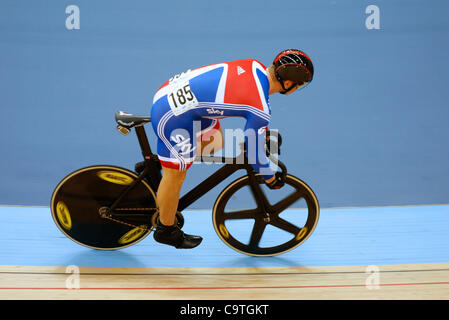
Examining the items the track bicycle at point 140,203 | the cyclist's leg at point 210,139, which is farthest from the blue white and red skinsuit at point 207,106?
the track bicycle at point 140,203

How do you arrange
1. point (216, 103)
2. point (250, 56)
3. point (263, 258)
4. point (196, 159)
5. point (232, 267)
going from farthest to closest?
point (250, 56) → point (263, 258) → point (232, 267) → point (196, 159) → point (216, 103)

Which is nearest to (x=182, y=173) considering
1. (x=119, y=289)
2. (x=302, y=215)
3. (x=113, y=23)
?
(x=119, y=289)

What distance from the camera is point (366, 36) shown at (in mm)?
4238

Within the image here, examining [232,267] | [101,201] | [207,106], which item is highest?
[207,106]

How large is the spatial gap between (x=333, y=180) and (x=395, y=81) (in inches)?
48.3

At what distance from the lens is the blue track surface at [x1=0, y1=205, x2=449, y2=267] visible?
2668 millimetres

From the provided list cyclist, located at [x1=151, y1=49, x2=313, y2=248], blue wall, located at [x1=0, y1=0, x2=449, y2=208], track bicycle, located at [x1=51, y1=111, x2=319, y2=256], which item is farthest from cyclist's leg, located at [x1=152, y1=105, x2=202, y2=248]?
blue wall, located at [x1=0, y1=0, x2=449, y2=208]

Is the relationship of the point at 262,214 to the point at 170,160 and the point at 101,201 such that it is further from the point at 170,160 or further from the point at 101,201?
the point at 101,201

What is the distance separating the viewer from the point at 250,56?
421 centimetres

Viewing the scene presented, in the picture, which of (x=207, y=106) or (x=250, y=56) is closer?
(x=207, y=106)

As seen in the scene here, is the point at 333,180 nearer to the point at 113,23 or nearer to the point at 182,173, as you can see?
the point at 182,173

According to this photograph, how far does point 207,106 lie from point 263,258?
112cm

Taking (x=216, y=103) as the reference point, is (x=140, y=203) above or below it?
below

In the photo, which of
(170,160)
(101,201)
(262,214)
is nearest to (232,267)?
(262,214)
